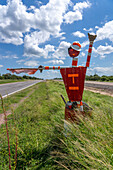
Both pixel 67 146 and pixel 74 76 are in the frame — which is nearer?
pixel 67 146

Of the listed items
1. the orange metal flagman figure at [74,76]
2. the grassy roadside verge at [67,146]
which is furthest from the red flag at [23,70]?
the grassy roadside verge at [67,146]

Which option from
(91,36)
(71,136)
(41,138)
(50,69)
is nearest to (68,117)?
(71,136)

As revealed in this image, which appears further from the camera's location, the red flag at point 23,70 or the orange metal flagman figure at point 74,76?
the orange metal flagman figure at point 74,76

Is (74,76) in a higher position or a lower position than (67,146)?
higher

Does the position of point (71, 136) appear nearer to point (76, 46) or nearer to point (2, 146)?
point (2, 146)

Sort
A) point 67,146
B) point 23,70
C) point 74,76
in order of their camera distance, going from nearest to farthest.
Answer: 1. point 67,146
2. point 23,70
3. point 74,76

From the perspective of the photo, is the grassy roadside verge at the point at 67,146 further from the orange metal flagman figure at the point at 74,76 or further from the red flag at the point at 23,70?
the red flag at the point at 23,70

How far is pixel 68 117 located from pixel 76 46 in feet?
5.12

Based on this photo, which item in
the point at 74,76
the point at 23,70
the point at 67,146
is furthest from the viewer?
the point at 74,76

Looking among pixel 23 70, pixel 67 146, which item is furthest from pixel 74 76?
pixel 67 146

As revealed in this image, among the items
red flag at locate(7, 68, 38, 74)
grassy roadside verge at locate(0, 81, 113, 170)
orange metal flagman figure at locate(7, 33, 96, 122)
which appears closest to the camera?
grassy roadside verge at locate(0, 81, 113, 170)

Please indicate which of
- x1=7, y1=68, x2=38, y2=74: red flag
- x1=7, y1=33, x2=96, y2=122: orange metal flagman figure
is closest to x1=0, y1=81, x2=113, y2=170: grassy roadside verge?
x1=7, y1=33, x2=96, y2=122: orange metal flagman figure

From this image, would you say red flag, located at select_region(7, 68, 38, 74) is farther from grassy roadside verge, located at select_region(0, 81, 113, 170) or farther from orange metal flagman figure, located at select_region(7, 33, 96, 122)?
grassy roadside verge, located at select_region(0, 81, 113, 170)

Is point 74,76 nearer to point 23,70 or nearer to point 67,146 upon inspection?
point 23,70
